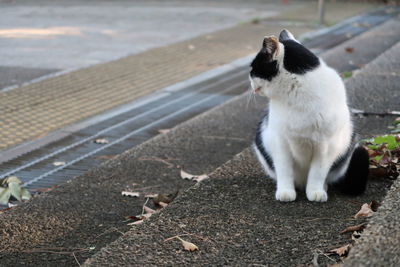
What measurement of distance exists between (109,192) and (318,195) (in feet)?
4.74

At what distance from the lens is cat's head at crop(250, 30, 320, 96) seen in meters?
3.01

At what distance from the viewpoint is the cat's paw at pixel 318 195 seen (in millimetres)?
3234

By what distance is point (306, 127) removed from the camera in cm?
305

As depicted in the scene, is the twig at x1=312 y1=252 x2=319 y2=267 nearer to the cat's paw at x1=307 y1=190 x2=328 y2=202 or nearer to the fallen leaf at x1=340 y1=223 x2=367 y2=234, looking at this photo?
the fallen leaf at x1=340 y1=223 x2=367 y2=234

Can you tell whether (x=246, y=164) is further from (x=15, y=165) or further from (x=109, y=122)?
(x=109, y=122)

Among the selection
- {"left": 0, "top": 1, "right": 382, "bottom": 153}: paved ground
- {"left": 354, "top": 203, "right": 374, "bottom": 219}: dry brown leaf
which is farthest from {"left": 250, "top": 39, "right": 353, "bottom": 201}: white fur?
{"left": 0, "top": 1, "right": 382, "bottom": 153}: paved ground

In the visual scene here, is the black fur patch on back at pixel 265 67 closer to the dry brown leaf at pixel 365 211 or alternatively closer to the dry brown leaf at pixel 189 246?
the dry brown leaf at pixel 365 211

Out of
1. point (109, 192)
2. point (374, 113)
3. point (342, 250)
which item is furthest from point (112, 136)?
point (342, 250)

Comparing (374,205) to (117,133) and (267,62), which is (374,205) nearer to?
(267,62)

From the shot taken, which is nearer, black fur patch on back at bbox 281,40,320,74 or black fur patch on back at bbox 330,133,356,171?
Result: black fur patch on back at bbox 281,40,320,74

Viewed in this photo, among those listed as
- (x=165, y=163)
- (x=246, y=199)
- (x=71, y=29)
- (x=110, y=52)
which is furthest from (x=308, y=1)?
(x=246, y=199)

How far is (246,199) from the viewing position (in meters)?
3.33

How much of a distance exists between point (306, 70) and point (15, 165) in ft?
8.98

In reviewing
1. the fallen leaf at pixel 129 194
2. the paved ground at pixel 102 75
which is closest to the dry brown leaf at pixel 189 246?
the fallen leaf at pixel 129 194
